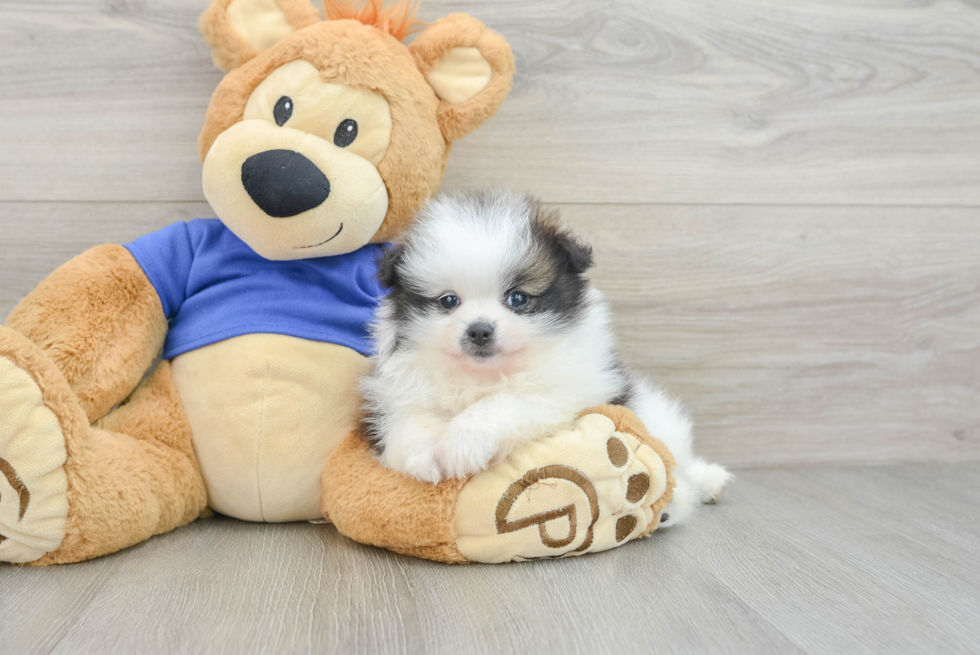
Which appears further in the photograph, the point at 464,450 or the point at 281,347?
the point at 281,347

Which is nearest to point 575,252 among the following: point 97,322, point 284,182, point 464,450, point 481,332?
point 481,332

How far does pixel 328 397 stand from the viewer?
1367 mm

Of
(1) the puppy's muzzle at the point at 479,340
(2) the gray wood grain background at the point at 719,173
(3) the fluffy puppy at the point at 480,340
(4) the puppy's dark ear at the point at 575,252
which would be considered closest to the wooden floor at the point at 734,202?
(2) the gray wood grain background at the point at 719,173

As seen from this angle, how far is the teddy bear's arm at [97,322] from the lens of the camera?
1289 mm

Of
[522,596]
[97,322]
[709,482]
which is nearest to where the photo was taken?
[522,596]

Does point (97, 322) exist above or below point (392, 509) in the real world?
above

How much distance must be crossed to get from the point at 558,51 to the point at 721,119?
439 mm

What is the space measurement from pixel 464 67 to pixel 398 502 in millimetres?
837

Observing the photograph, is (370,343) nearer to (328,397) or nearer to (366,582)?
(328,397)

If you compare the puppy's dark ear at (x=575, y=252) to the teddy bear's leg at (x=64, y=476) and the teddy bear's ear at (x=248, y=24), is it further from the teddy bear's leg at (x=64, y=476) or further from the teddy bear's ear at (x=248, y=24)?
the teddy bear's leg at (x=64, y=476)

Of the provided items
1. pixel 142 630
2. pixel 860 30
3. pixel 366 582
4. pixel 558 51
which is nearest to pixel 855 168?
pixel 860 30

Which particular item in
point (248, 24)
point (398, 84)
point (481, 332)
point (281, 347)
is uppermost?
point (248, 24)

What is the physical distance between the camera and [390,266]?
1.26m

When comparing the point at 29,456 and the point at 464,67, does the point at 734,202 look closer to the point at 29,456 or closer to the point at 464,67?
the point at 464,67
